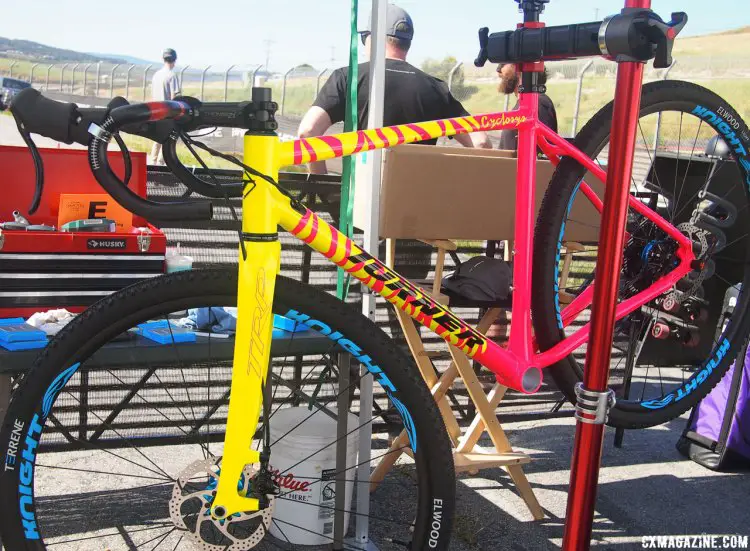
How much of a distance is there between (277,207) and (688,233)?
1602 mm

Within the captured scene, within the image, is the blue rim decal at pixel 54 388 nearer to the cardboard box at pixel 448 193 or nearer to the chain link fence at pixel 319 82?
the cardboard box at pixel 448 193

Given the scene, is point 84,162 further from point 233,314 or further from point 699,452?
point 699,452

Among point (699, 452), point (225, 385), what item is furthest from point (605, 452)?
point (225, 385)

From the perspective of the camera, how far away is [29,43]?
49344 millimetres

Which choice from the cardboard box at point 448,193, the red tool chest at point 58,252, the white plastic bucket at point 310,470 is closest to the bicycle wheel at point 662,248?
the cardboard box at point 448,193

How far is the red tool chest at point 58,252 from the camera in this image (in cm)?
221

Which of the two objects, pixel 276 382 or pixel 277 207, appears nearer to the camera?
pixel 277 207

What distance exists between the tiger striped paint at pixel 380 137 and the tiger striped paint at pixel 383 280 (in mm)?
123

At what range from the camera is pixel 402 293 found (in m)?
1.88

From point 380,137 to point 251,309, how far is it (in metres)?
0.50

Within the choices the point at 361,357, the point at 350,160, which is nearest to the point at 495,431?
the point at 350,160

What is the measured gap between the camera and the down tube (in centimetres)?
171

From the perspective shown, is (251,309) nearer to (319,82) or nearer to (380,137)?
(380,137)

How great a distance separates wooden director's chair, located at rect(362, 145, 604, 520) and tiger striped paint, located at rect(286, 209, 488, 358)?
2.36 ft
